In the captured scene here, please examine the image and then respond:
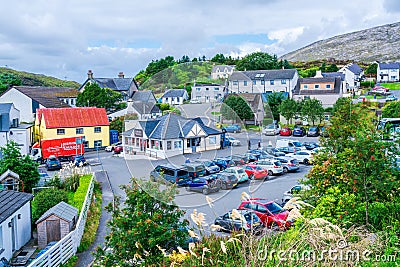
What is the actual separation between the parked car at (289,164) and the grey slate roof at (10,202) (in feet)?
46.0

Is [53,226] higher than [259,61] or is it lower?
lower

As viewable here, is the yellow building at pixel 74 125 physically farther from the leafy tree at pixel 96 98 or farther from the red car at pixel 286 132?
the red car at pixel 286 132

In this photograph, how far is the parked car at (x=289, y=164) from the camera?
80.9 feet

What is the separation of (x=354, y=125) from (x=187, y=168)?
7803 millimetres

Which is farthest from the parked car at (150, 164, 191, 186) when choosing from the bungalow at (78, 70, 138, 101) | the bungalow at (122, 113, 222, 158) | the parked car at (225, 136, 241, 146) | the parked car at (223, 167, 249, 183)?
the bungalow at (78, 70, 138, 101)

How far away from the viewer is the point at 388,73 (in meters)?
86.4

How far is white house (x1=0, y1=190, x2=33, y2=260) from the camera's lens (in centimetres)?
1356

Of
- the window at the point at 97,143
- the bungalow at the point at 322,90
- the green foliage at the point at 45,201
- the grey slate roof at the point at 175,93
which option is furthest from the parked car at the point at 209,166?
the bungalow at the point at 322,90

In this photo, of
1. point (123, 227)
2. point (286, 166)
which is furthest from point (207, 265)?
point (286, 166)

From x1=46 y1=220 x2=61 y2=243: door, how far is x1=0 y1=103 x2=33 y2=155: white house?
789 inches

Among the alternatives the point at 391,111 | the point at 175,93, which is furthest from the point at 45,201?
the point at 391,111

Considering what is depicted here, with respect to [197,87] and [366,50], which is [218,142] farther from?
[366,50]

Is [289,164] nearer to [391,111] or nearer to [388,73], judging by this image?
[391,111]

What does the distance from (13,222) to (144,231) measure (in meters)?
8.36
